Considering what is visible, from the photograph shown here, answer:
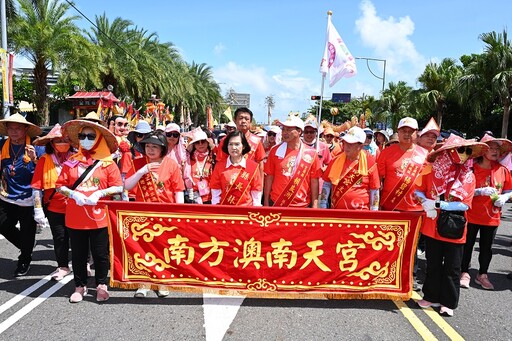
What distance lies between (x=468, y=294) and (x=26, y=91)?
2884cm

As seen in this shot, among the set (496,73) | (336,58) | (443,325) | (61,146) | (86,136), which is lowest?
(443,325)

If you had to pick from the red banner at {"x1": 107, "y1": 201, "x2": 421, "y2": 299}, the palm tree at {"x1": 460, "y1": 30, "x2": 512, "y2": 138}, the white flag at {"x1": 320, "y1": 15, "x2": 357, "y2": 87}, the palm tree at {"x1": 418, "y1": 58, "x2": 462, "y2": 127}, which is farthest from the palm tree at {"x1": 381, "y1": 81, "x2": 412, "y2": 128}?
the red banner at {"x1": 107, "y1": 201, "x2": 421, "y2": 299}

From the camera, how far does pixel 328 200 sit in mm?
4930

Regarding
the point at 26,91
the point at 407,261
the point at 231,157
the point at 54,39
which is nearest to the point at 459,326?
the point at 407,261

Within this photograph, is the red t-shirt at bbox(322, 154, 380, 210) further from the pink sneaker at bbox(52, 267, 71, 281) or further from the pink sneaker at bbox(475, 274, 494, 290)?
the pink sneaker at bbox(52, 267, 71, 281)

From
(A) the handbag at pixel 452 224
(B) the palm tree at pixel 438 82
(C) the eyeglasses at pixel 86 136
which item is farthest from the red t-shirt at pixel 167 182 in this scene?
(B) the palm tree at pixel 438 82

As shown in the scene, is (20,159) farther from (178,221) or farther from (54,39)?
(54,39)

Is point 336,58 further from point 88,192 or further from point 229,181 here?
point 88,192

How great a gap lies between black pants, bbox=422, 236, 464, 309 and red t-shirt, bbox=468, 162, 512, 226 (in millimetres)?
1001

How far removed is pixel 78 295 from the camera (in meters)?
4.14

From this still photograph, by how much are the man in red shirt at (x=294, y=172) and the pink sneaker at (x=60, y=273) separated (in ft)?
8.37

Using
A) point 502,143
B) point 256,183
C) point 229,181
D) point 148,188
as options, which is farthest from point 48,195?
point 502,143

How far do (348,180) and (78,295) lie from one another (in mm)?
3001

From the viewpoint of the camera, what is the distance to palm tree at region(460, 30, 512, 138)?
1844cm
